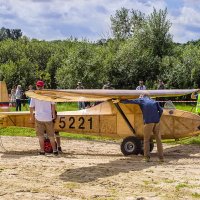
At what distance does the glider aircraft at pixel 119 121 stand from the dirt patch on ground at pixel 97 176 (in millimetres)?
576

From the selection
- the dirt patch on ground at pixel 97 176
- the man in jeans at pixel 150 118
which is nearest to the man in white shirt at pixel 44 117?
the dirt patch on ground at pixel 97 176

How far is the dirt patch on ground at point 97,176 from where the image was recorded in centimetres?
878

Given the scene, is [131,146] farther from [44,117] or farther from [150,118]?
[44,117]

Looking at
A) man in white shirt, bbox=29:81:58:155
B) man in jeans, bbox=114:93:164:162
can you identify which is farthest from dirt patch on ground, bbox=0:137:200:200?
man in white shirt, bbox=29:81:58:155

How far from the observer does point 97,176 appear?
33.7ft

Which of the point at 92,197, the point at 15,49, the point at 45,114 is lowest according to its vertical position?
the point at 92,197

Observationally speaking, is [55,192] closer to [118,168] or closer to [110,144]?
[118,168]

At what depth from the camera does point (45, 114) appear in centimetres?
1330

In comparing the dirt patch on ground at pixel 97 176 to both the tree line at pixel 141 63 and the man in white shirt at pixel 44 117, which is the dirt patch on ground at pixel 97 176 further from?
the tree line at pixel 141 63

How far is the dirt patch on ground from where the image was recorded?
8.78m

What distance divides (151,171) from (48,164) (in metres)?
2.40

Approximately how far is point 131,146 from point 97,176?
11.9 feet

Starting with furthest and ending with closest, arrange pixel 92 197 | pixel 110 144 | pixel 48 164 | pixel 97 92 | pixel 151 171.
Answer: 1. pixel 110 144
2. pixel 97 92
3. pixel 48 164
4. pixel 151 171
5. pixel 92 197

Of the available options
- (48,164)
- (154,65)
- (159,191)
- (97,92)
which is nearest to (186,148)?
(97,92)
